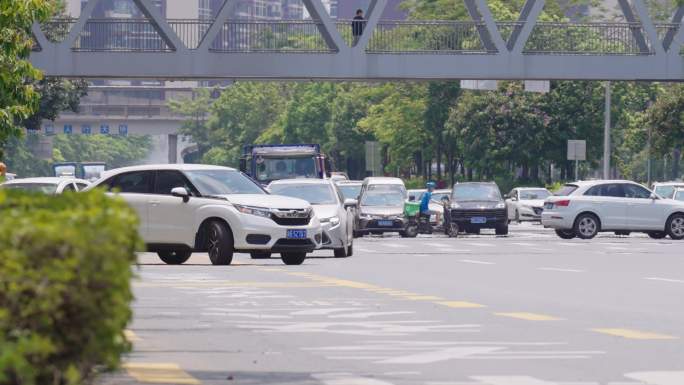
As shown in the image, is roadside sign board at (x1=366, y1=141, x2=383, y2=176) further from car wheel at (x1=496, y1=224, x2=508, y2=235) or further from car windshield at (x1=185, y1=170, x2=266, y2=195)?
car windshield at (x1=185, y1=170, x2=266, y2=195)

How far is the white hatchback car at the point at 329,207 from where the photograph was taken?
32.6 metres

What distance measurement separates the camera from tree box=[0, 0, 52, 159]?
25703 mm

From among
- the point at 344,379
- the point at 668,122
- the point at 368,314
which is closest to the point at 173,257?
the point at 368,314

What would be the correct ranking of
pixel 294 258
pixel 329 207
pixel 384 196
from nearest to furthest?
pixel 294 258 → pixel 329 207 → pixel 384 196

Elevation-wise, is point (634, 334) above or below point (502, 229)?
above

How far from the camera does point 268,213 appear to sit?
2828 centimetres

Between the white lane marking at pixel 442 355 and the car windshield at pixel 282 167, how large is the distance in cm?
3603

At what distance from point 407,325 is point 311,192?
1878 centimetres

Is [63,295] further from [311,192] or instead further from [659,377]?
[311,192]

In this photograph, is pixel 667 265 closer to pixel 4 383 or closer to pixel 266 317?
pixel 266 317

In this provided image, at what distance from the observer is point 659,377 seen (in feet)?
37.0

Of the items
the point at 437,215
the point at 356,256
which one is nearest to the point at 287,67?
the point at 437,215

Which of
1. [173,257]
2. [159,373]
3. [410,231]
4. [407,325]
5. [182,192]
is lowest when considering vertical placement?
[410,231]

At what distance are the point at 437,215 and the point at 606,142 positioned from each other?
1950cm
